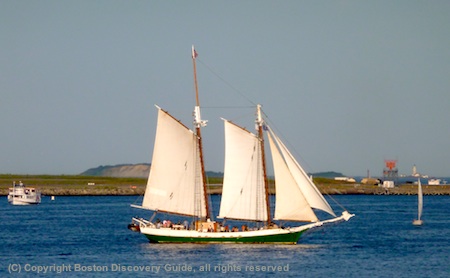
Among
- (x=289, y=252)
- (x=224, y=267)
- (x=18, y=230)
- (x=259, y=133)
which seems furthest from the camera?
(x=18, y=230)

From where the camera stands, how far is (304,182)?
81062mm

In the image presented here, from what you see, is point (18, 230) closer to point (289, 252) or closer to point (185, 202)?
point (185, 202)

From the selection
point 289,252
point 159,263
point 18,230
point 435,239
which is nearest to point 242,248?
point 289,252

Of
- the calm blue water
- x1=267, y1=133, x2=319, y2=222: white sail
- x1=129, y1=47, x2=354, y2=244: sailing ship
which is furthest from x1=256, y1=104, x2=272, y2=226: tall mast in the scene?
the calm blue water

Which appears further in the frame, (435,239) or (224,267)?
(435,239)

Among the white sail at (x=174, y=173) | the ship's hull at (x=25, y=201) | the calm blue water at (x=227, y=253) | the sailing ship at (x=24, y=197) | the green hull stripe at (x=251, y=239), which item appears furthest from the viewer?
the sailing ship at (x=24, y=197)

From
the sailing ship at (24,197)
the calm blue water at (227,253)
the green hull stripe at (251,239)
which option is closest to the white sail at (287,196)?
the green hull stripe at (251,239)

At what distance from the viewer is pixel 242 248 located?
8175 centimetres

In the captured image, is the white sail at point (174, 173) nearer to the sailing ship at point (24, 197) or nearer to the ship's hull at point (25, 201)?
the ship's hull at point (25, 201)

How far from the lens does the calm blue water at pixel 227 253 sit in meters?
71.4

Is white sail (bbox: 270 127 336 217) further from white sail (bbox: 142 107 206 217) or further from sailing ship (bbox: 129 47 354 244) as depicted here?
white sail (bbox: 142 107 206 217)

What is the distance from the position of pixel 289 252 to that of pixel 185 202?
1147cm

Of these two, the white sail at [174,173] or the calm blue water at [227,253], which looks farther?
the white sail at [174,173]

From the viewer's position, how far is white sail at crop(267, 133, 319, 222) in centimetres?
8131
